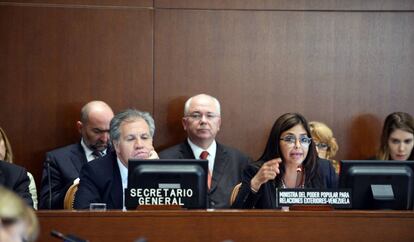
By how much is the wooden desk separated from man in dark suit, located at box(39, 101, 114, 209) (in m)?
1.89

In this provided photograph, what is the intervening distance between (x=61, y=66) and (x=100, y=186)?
7.14 feet

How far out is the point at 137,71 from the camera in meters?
6.53

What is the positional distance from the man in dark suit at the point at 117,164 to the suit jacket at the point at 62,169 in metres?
1.00

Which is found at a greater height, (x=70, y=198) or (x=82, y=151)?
(x=82, y=151)

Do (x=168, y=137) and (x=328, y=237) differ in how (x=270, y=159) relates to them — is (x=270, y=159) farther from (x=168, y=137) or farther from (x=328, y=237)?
(x=168, y=137)

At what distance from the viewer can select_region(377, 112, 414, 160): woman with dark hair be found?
610 cm

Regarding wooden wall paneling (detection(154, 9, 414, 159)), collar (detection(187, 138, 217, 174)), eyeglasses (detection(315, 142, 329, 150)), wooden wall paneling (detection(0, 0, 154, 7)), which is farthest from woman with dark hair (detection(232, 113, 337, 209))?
wooden wall paneling (detection(0, 0, 154, 7))

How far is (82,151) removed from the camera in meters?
5.98

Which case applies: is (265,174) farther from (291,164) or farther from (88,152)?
(88,152)

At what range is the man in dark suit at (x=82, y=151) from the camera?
5766 millimetres

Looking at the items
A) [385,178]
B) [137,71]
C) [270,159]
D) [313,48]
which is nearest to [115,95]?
[137,71]

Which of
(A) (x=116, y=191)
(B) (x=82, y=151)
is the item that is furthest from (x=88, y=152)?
(A) (x=116, y=191)

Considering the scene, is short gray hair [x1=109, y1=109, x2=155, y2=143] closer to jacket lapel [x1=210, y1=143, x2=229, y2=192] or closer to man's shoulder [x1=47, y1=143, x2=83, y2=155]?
jacket lapel [x1=210, y1=143, x2=229, y2=192]

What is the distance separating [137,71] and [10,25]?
102 centimetres
